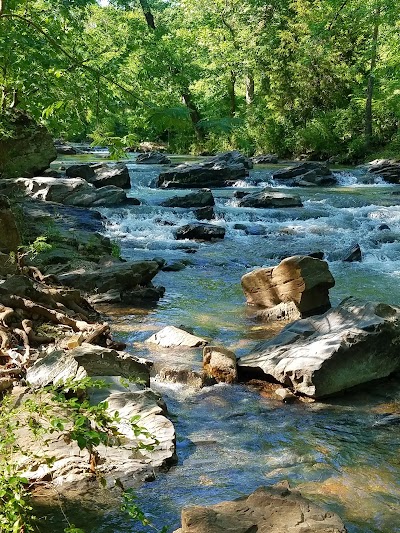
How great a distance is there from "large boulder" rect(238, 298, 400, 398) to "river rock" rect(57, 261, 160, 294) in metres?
3.62

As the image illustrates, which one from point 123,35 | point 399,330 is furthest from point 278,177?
point 399,330

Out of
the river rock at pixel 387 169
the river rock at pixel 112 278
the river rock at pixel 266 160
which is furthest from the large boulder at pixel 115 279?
the river rock at pixel 266 160

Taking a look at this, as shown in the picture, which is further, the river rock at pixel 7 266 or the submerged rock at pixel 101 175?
the submerged rock at pixel 101 175

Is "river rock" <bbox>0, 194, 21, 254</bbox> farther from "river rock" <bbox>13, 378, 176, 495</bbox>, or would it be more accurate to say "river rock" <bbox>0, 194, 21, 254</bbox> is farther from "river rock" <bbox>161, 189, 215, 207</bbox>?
"river rock" <bbox>161, 189, 215, 207</bbox>

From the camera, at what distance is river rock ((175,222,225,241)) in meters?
14.7

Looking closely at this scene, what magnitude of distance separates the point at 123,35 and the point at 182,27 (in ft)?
74.6

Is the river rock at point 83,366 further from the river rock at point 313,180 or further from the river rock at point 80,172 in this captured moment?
the river rock at point 313,180

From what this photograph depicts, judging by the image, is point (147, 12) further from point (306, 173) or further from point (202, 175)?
point (306, 173)

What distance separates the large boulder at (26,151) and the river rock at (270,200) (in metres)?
5.71

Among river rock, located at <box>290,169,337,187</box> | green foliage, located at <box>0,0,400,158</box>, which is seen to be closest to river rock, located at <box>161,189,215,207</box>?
green foliage, located at <box>0,0,400,158</box>

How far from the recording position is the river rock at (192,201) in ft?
58.1

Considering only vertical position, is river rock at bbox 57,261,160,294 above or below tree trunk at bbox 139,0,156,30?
Result: below

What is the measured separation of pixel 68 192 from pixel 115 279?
24.9 ft

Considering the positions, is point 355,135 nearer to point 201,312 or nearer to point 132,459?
point 201,312
